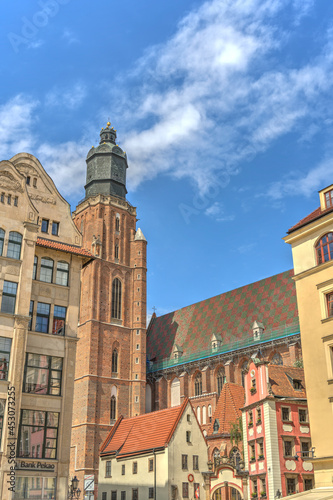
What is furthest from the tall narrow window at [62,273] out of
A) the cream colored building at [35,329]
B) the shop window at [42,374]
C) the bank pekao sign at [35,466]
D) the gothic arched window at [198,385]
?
the gothic arched window at [198,385]

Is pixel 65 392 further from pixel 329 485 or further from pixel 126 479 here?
pixel 126 479

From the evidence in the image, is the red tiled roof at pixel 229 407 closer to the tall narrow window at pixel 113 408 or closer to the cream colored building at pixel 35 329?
the tall narrow window at pixel 113 408

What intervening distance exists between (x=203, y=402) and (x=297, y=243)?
40.7 meters

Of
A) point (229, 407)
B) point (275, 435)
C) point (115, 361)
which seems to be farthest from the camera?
point (115, 361)

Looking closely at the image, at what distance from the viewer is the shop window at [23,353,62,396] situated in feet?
95.9

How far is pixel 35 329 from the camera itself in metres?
30.5

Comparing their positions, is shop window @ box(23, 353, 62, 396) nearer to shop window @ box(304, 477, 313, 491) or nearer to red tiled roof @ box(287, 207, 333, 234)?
red tiled roof @ box(287, 207, 333, 234)

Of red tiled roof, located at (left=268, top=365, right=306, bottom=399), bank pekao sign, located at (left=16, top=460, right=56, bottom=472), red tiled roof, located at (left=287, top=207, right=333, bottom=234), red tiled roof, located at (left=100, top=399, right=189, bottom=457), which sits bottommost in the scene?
bank pekao sign, located at (left=16, top=460, right=56, bottom=472)

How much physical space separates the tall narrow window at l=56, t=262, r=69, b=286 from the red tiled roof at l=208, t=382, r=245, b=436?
2502 centimetres

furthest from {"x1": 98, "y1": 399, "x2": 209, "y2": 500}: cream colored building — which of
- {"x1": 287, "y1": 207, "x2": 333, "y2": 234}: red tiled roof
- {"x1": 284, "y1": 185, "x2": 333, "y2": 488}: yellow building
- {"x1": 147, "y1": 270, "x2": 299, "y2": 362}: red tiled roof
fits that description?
{"x1": 147, "y1": 270, "x2": 299, "y2": 362}: red tiled roof

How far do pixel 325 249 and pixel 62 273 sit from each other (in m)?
14.3

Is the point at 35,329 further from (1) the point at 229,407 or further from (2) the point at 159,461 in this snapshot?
(1) the point at 229,407

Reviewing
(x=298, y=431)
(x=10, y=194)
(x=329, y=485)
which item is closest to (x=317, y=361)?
(x=329, y=485)

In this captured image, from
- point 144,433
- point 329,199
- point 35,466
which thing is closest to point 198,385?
point 144,433
